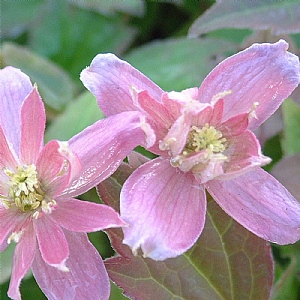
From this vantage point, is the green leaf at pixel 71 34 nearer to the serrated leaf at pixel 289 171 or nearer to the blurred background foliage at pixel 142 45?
the blurred background foliage at pixel 142 45

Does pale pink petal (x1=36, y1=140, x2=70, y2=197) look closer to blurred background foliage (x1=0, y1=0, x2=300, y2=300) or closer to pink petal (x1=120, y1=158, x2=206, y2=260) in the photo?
pink petal (x1=120, y1=158, x2=206, y2=260)

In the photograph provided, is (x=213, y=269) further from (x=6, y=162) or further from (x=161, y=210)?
(x=6, y=162)

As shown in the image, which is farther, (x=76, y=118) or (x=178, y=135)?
(x=76, y=118)

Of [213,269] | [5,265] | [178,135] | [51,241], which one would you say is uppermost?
[178,135]

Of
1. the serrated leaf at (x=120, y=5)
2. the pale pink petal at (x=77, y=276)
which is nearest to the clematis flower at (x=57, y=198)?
the pale pink petal at (x=77, y=276)

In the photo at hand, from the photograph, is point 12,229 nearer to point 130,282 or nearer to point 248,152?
point 130,282

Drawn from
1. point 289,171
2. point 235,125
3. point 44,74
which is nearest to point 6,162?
point 235,125

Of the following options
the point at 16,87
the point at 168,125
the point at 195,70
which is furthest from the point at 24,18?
the point at 168,125
